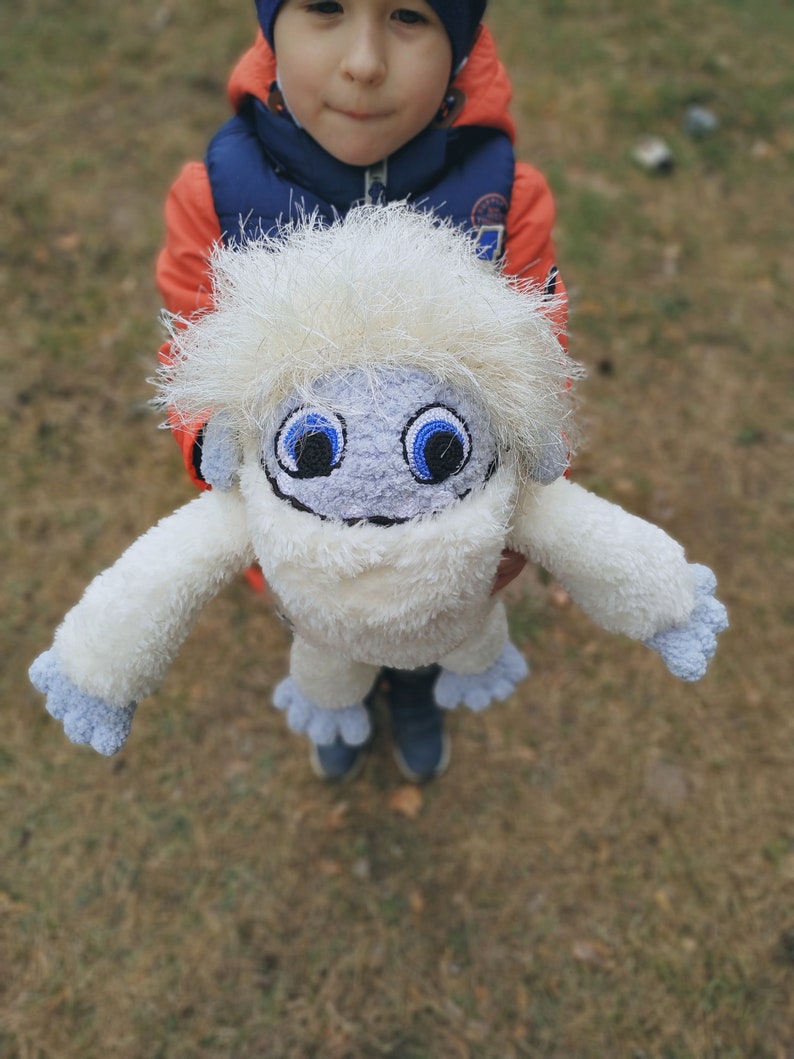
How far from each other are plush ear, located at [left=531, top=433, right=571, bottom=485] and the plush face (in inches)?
5.2

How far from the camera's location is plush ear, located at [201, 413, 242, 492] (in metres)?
1.06

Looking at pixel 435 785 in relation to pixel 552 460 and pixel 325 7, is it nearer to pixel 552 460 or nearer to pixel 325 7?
pixel 552 460

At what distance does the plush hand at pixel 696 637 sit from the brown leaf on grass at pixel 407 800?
1.36m

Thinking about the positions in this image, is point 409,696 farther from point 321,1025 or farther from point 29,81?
point 29,81

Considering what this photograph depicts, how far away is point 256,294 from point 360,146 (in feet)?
1.54

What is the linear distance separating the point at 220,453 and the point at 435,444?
12.4 inches

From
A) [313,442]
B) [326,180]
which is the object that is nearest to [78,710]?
[313,442]

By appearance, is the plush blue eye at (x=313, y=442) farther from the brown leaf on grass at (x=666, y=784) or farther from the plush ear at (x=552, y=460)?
the brown leaf on grass at (x=666, y=784)

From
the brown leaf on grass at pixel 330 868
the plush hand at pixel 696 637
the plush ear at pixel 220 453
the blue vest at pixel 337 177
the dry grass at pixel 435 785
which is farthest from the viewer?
the brown leaf on grass at pixel 330 868

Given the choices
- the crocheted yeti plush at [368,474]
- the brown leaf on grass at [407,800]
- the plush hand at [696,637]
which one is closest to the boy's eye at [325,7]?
the crocheted yeti plush at [368,474]

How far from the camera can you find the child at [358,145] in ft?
3.90

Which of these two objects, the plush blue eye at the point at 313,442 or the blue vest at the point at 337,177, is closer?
the plush blue eye at the point at 313,442

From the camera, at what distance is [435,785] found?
2.37 meters

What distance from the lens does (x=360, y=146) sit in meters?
1.27
